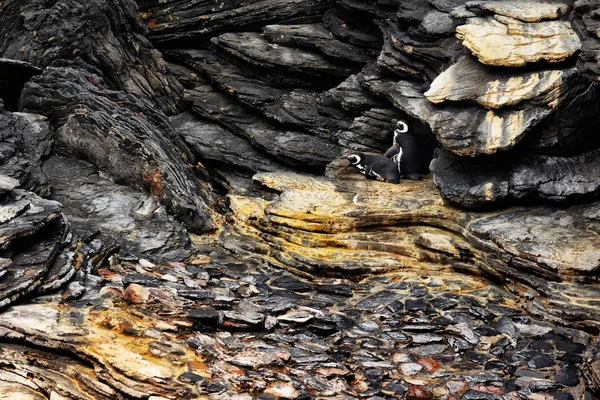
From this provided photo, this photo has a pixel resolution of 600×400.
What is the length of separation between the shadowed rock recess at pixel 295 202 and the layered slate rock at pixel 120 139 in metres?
0.04

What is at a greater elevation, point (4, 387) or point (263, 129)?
point (263, 129)

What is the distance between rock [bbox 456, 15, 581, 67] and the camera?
13.4 meters

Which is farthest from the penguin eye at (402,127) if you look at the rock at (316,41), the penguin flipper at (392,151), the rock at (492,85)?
the rock at (492,85)

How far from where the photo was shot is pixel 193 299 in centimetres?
1217

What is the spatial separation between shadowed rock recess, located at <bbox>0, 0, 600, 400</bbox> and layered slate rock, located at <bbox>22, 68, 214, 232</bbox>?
0.14 ft

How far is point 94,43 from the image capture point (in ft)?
58.4

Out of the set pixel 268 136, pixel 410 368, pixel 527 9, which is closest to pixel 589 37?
pixel 527 9

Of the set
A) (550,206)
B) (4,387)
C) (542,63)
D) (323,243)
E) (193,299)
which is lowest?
(4,387)

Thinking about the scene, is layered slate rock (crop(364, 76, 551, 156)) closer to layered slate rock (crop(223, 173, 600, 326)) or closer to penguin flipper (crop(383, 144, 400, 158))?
layered slate rock (crop(223, 173, 600, 326))

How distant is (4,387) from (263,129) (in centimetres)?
976

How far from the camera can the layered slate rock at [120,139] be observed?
1539 cm

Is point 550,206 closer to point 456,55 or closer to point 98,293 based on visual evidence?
point 456,55

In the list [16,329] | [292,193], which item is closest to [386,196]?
[292,193]

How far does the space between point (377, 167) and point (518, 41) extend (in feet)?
13.1
